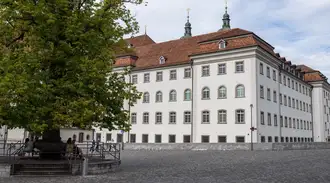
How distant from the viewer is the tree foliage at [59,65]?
1382 cm

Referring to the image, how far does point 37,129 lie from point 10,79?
81.6 inches

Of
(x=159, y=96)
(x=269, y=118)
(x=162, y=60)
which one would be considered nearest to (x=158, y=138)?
(x=159, y=96)

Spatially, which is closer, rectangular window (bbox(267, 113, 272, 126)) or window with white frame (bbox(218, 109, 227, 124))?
window with white frame (bbox(218, 109, 227, 124))

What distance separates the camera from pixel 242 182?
39.1 feet

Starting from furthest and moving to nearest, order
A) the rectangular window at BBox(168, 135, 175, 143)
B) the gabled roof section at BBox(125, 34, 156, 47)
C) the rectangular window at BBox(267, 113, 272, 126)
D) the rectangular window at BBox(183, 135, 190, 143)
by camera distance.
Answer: the gabled roof section at BBox(125, 34, 156, 47), the rectangular window at BBox(168, 135, 175, 143), the rectangular window at BBox(183, 135, 190, 143), the rectangular window at BBox(267, 113, 272, 126)

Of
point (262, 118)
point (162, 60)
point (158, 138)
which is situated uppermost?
point (162, 60)

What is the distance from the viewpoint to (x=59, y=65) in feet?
51.8

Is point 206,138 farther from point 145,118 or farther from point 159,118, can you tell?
point 145,118

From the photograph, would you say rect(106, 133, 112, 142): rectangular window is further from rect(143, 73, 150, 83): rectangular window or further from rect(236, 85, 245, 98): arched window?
rect(236, 85, 245, 98): arched window

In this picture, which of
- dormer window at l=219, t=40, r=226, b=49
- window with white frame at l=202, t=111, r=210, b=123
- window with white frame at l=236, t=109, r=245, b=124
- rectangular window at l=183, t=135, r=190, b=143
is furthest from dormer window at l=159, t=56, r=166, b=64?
window with white frame at l=236, t=109, r=245, b=124

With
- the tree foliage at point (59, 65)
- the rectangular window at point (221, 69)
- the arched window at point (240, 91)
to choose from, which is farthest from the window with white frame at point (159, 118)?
the tree foliage at point (59, 65)

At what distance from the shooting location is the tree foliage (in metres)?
13.8

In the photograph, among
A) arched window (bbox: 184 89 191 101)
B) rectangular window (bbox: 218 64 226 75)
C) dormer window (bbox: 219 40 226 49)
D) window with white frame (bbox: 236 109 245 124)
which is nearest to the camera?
window with white frame (bbox: 236 109 245 124)

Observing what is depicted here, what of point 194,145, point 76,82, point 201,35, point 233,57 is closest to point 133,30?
point 76,82
